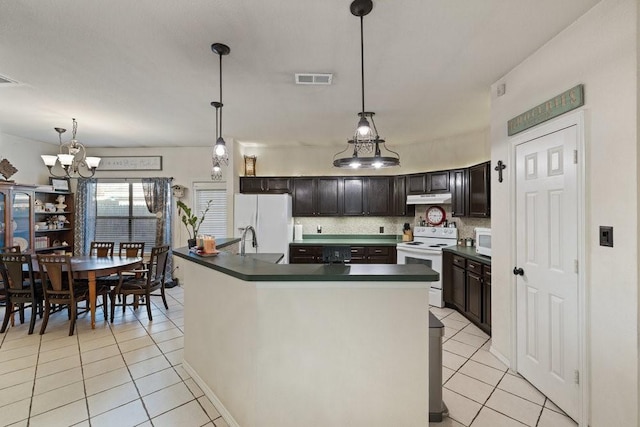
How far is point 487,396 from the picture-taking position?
2.27 m

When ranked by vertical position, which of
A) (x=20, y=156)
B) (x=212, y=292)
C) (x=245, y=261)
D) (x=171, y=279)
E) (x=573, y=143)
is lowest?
(x=171, y=279)

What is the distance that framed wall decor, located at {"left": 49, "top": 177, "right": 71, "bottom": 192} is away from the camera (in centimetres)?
536

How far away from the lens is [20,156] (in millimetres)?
4969

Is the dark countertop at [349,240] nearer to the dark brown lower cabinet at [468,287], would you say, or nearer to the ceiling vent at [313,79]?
the dark brown lower cabinet at [468,287]

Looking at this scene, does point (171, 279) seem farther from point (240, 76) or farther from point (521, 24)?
point (521, 24)

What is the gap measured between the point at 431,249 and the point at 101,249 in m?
5.37

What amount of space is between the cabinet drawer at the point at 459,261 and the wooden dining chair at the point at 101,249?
5407 mm

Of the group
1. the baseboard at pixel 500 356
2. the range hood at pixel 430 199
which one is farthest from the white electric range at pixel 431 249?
the baseboard at pixel 500 356

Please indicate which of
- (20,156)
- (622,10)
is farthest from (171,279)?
(622,10)

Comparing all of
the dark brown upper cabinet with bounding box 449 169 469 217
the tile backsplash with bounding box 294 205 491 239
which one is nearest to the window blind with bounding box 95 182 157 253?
the tile backsplash with bounding box 294 205 491 239

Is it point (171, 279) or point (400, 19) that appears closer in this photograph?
point (400, 19)

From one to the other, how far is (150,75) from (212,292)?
6.98ft

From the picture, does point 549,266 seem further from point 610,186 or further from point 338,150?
point 338,150

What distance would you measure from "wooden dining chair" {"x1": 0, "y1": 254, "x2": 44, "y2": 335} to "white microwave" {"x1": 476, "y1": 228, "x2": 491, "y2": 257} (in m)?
5.44
